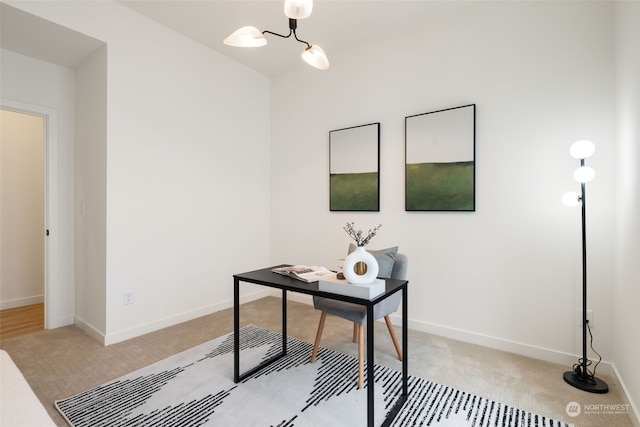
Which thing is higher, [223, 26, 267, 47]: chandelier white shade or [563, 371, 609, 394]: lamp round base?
[223, 26, 267, 47]: chandelier white shade

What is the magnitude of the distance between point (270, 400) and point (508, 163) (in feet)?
7.67

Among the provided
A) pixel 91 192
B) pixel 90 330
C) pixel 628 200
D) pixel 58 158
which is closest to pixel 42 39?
pixel 58 158

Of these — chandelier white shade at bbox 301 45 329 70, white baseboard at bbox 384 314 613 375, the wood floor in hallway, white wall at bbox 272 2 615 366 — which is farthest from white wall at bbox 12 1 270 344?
white baseboard at bbox 384 314 613 375

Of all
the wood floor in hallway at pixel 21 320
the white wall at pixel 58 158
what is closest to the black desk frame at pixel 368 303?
the white wall at pixel 58 158

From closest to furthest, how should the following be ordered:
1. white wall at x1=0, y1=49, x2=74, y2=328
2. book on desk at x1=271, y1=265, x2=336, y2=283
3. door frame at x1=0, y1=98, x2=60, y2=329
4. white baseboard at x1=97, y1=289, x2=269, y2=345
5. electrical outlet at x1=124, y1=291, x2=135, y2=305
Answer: book on desk at x1=271, y1=265, x2=336, y2=283, white baseboard at x1=97, y1=289, x2=269, y2=345, electrical outlet at x1=124, y1=291, x2=135, y2=305, white wall at x1=0, y1=49, x2=74, y2=328, door frame at x1=0, y1=98, x2=60, y2=329

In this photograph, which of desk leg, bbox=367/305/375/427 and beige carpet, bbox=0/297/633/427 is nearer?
desk leg, bbox=367/305/375/427

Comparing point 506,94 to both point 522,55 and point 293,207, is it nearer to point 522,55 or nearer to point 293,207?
point 522,55

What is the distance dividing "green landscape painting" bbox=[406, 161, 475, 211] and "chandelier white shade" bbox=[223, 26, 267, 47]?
5.39ft

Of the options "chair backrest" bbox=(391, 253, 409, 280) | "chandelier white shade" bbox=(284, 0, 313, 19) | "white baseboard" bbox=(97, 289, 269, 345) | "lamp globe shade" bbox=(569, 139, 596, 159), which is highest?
"chandelier white shade" bbox=(284, 0, 313, 19)

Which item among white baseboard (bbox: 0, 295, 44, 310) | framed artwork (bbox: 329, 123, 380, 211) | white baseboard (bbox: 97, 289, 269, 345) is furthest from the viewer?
white baseboard (bbox: 0, 295, 44, 310)

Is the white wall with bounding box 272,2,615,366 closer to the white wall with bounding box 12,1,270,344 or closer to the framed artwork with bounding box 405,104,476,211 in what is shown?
the framed artwork with bounding box 405,104,476,211

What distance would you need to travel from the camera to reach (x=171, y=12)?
2707mm

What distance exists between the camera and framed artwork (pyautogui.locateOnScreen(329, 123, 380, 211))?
308 cm

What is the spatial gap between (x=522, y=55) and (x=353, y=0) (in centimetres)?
137
